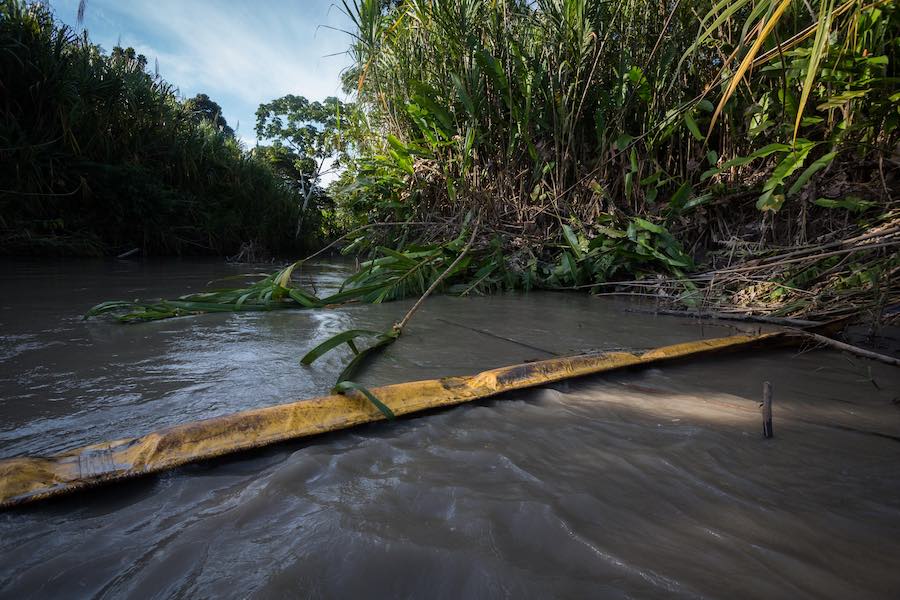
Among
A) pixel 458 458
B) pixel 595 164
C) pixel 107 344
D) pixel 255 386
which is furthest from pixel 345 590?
pixel 595 164

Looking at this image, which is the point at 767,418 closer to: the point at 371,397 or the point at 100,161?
the point at 371,397

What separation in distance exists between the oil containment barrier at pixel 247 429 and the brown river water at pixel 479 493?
0.03 metres

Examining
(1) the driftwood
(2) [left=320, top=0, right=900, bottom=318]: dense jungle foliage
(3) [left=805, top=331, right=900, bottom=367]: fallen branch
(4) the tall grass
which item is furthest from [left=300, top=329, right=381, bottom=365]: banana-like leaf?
(4) the tall grass

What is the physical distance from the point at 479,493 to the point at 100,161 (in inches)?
281

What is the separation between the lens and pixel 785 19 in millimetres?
2742

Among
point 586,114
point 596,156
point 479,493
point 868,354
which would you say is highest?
point 586,114

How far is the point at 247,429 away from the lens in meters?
0.79

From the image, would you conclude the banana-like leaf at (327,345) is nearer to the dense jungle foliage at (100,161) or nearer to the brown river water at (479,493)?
the brown river water at (479,493)

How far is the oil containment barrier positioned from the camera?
0.62 metres

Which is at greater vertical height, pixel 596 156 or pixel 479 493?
pixel 596 156

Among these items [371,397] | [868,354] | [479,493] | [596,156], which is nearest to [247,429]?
[371,397]

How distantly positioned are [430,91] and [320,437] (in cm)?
344

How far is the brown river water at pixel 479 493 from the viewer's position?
500mm

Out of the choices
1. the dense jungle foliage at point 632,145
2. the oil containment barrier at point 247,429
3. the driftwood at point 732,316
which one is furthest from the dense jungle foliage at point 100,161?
the driftwood at point 732,316
